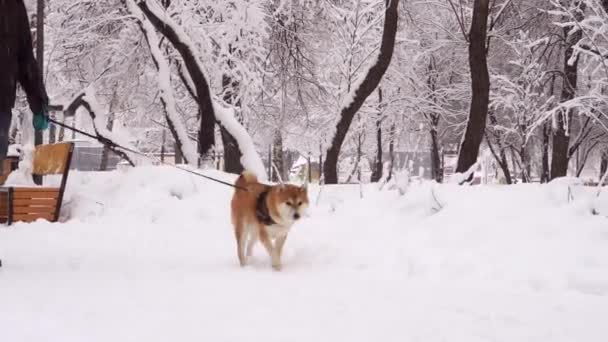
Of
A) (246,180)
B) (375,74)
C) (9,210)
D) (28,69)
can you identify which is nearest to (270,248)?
(246,180)

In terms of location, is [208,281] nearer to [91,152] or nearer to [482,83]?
[482,83]

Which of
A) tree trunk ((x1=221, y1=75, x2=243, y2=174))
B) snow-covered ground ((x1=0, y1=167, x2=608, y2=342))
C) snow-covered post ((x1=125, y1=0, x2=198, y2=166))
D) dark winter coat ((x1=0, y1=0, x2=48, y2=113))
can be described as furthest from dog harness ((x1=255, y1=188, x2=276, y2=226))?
snow-covered post ((x1=125, y1=0, x2=198, y2=166))

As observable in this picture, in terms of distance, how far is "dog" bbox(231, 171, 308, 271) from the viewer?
5117mm

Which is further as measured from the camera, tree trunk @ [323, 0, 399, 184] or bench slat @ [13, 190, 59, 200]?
tree trunk @ [323, 0, 399, 184]

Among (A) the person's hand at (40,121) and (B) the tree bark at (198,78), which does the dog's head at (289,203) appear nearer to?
(A) the person's hand at (40,121)

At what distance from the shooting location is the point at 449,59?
74.6 feet

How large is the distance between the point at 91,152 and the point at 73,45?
33.6 metres

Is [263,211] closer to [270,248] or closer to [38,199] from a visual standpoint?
[270,248]

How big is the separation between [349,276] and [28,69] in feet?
11.7

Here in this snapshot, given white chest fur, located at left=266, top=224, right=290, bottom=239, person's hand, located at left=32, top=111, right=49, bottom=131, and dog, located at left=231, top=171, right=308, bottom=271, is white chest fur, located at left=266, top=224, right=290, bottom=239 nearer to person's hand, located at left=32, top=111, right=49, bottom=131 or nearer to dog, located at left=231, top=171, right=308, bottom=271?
dog, located at left=231, top=171, right=308, bottom=271

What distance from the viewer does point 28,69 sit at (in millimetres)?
5230

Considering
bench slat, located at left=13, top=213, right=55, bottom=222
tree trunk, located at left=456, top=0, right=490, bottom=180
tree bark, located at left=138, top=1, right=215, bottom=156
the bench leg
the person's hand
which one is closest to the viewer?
the person's hand

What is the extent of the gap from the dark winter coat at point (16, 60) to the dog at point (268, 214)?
7.02 ft

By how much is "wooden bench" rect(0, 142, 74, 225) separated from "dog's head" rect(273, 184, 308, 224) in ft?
16.8
